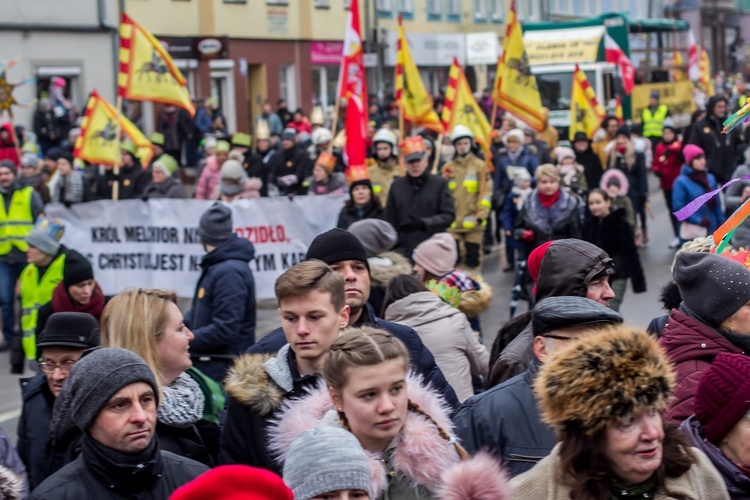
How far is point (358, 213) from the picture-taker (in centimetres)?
1114


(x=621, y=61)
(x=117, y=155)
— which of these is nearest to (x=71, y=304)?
(x=117, y=155)

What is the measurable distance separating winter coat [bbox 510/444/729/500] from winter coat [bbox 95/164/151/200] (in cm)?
1378

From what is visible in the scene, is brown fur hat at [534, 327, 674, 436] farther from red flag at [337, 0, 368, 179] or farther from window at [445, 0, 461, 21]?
window at [445, 0, 461, 21]

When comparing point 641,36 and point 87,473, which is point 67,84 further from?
point 87,473

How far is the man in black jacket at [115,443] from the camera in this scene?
13.0ft

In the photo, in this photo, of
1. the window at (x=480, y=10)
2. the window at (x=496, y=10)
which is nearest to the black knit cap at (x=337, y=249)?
the window at (x=480, y=10)

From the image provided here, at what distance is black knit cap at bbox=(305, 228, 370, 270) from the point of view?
5699 mm

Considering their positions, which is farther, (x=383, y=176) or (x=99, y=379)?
(x=383, y=176)

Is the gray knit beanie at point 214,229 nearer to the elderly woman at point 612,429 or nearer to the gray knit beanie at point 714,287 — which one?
the gray knit beanie at point 714,287

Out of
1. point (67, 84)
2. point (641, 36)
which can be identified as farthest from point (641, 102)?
point (67, 84)

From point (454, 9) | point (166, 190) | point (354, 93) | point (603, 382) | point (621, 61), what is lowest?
point (166, 190)

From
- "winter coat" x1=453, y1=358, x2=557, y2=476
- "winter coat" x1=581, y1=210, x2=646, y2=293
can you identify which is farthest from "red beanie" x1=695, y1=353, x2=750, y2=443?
"winter coat" x1=581, y1=210, x2=646, y2=293

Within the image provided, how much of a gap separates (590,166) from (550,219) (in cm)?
676

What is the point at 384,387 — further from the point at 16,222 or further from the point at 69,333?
the point at 16,222
